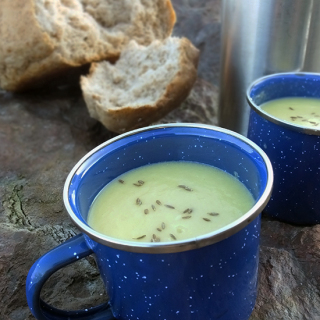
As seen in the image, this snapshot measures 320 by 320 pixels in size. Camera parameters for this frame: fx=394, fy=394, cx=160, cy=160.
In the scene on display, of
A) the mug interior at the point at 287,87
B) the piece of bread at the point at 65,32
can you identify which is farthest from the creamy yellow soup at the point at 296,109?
the piece of bread at the point at 65,32

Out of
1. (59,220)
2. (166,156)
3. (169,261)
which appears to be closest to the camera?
(169,261)

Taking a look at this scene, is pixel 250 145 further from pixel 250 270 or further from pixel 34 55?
pixel 34 55

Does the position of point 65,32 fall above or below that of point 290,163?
above

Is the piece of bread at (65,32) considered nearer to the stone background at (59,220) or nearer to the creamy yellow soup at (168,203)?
the stone background at (59,220)

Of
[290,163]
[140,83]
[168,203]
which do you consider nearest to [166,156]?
[168,203]

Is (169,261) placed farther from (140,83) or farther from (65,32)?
(65,32)

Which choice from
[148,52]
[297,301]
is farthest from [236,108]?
[297,301]

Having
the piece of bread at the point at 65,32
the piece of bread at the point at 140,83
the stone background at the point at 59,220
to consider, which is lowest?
the stone background at the point at 59,220
